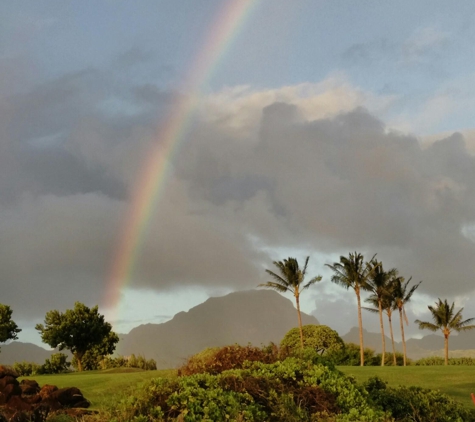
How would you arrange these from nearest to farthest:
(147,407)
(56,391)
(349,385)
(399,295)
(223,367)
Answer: (147,407), (349,385), (223,367), (56,391), (399,295)

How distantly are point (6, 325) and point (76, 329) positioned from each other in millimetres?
8201

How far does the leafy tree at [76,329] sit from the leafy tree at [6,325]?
280 centimetres

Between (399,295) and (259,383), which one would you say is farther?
(399,295)

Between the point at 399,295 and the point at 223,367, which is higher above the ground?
the point at 399,295

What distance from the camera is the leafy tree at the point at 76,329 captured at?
7162 centimetres

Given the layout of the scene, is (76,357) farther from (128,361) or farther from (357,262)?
(357,262)

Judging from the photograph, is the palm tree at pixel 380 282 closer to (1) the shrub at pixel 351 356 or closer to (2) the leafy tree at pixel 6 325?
(1) the shrub at pixel 351 356

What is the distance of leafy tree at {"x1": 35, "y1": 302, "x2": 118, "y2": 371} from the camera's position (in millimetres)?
71625

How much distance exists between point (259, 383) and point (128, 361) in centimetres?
5227

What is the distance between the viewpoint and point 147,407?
41.9 ft

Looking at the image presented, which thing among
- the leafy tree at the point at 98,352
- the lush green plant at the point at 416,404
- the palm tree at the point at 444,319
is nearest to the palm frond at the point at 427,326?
the palm tree at the point at 444,319

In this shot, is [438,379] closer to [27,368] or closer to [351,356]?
[351,356]

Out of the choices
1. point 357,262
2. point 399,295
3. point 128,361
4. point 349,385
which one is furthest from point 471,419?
point 399,295

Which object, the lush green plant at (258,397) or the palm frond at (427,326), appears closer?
the lush green plant at (258,397)
